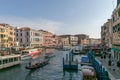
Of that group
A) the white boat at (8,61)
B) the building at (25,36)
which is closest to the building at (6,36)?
the building at (25,36)

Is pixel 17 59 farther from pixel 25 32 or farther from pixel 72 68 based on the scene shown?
pixel 25 32

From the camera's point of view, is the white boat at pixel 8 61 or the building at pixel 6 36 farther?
the building at pixel 6 36

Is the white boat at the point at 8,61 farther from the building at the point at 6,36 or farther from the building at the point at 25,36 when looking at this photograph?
the building at the point at 25,36

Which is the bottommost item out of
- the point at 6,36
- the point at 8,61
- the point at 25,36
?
the point at 8,61

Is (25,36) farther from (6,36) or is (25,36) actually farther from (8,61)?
(8,61)

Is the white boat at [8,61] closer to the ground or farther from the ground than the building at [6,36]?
closer to the ground

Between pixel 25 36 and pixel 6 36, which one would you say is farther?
pixel 25 36

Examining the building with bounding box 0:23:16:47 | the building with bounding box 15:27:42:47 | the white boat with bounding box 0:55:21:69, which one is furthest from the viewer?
the building with bounding box 15:27:42:47

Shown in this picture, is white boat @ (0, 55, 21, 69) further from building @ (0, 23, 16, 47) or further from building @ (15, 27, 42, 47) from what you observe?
building @ (15, 27, 42, 47)

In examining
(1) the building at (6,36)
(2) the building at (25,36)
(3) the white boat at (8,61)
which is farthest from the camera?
(2) the building at (25,36)

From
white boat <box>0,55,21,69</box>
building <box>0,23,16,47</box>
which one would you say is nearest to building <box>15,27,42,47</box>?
building <box>0,23,16,47</box>

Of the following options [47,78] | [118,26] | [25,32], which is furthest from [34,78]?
[25,32]

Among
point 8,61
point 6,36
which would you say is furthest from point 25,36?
point 8,61

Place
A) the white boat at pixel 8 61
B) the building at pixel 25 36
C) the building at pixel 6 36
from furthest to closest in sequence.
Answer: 1. the building at pixel 25 36
2. the building at pixel 6 36
3. the white boat at pixel 8 61
